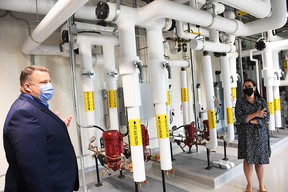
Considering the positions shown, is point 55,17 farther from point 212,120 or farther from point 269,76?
point 269,76

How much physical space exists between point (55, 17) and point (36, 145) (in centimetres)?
125

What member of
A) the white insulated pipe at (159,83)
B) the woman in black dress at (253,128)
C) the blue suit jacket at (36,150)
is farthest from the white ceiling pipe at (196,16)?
the blue suit jacket at (36,150)

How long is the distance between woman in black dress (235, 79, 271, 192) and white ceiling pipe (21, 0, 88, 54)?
208 centimetres

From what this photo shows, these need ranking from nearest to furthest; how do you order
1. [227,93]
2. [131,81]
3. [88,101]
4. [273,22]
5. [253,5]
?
[131,81] < [253,5] < [273,22] < [88,101] < [227,93]

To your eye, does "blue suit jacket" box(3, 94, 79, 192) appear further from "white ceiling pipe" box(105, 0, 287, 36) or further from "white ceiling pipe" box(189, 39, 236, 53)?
"white ceiling pipe" box(189, 39, 236, 53)

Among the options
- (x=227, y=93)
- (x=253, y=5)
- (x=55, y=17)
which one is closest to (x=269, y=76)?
(x=227, y=93)

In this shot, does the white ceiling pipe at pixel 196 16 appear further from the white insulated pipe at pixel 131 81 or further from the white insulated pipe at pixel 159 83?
→ the white insulated pipe at pixel 159 83

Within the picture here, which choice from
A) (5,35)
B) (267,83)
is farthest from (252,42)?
(5,35)

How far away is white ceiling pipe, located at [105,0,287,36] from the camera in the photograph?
6.82 feet

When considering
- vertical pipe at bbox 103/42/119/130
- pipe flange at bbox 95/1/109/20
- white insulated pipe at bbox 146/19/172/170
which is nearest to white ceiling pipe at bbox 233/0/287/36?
white insulated pipe at bbox 146/19/172/170

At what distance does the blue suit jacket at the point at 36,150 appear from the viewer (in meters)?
1.25

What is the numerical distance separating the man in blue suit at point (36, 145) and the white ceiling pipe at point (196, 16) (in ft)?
3.42

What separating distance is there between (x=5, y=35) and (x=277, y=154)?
524cm

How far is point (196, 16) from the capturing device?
93.3 inches
